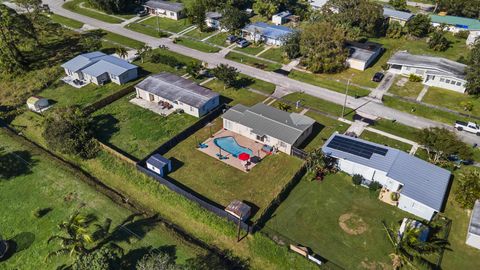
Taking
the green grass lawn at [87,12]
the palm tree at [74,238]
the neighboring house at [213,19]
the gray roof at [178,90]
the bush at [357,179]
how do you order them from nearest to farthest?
the palm tree at [74,238] < the bush at [357,179] < the gray roof at [178,90] < the neighboring house at [213,19] < the green grass lawn at [87,12]

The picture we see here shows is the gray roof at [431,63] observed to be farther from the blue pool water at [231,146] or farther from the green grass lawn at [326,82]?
the blue pool water at [231,146]

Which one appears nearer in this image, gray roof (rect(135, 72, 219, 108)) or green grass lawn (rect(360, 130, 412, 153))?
green grass lawn (rect(360, 130, 412, 153))

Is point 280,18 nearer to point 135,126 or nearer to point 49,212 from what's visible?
point 135,126

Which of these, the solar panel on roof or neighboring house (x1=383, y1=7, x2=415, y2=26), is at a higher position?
neighboring house (x1=383, y1=7, x2=415, y2=26)

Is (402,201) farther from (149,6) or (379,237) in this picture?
(149,6)

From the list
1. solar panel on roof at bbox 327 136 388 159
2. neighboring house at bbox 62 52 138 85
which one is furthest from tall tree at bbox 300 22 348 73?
neighboring house at bbox 62 52 138 85

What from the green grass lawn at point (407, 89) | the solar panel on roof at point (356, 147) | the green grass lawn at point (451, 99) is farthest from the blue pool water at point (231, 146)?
the green grass lawn at point (451, 99)

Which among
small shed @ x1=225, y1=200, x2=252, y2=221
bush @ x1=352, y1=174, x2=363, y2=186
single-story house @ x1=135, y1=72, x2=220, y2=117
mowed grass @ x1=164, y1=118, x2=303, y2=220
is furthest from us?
single-story house @ x1=135, y1=72, x2=220, y2=117

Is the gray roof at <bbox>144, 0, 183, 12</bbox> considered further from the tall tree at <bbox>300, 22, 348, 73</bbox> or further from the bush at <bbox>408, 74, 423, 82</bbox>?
the bush at <bbox>408, 74, 423, 82</bbox>
